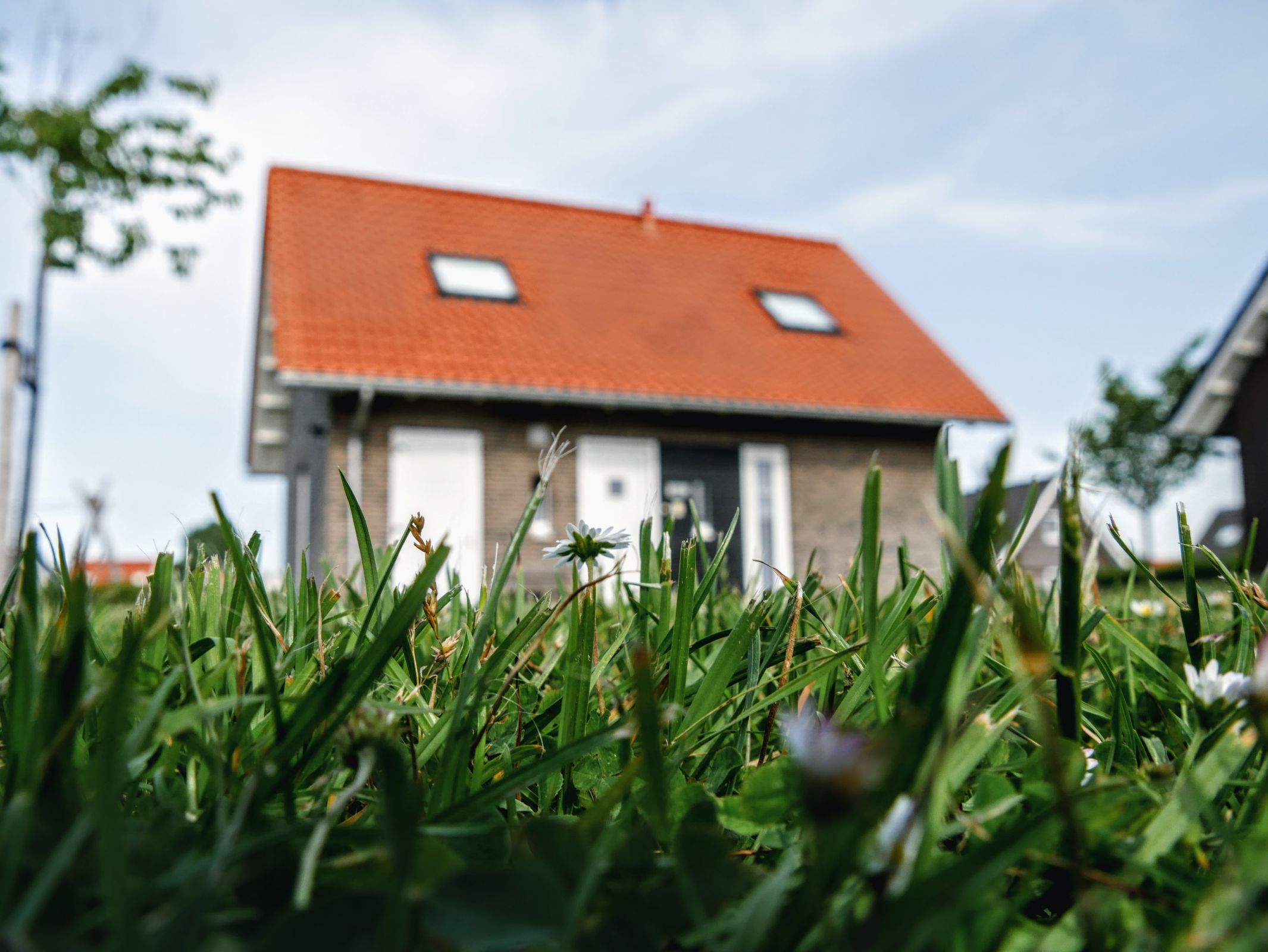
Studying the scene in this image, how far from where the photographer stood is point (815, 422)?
1223 cm

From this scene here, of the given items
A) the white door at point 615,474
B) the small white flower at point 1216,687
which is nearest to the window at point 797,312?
the white door at point 615,474

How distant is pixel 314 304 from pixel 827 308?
7.23 m

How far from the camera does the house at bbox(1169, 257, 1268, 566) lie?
1048 centimetres

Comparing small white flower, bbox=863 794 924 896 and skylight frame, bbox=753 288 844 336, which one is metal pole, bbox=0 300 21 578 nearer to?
skylight frame, bbox=753 288 844 336

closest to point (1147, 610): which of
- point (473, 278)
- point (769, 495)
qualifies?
point (769, 495)

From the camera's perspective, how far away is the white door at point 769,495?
11.8 metres

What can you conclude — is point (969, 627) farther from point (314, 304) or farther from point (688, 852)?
point (314, 304)

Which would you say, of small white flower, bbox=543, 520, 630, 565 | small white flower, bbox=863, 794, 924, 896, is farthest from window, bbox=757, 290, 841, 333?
small white flower, bbox=863, 794, 924, 896

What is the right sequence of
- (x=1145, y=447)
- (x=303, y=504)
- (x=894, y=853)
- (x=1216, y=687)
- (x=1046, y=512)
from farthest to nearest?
(x=1145, y=447) → (x=303, y=504) → (x=1046, y=512) → (x=1216, y=687) → (x=894, y=853)

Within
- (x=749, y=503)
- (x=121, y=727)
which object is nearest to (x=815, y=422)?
(x=749, y=503)

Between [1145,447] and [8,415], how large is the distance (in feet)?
89.8

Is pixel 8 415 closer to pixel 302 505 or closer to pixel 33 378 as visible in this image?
pixel 33 378

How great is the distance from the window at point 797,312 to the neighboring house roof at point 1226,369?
440 cm

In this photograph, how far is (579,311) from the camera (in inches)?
492
